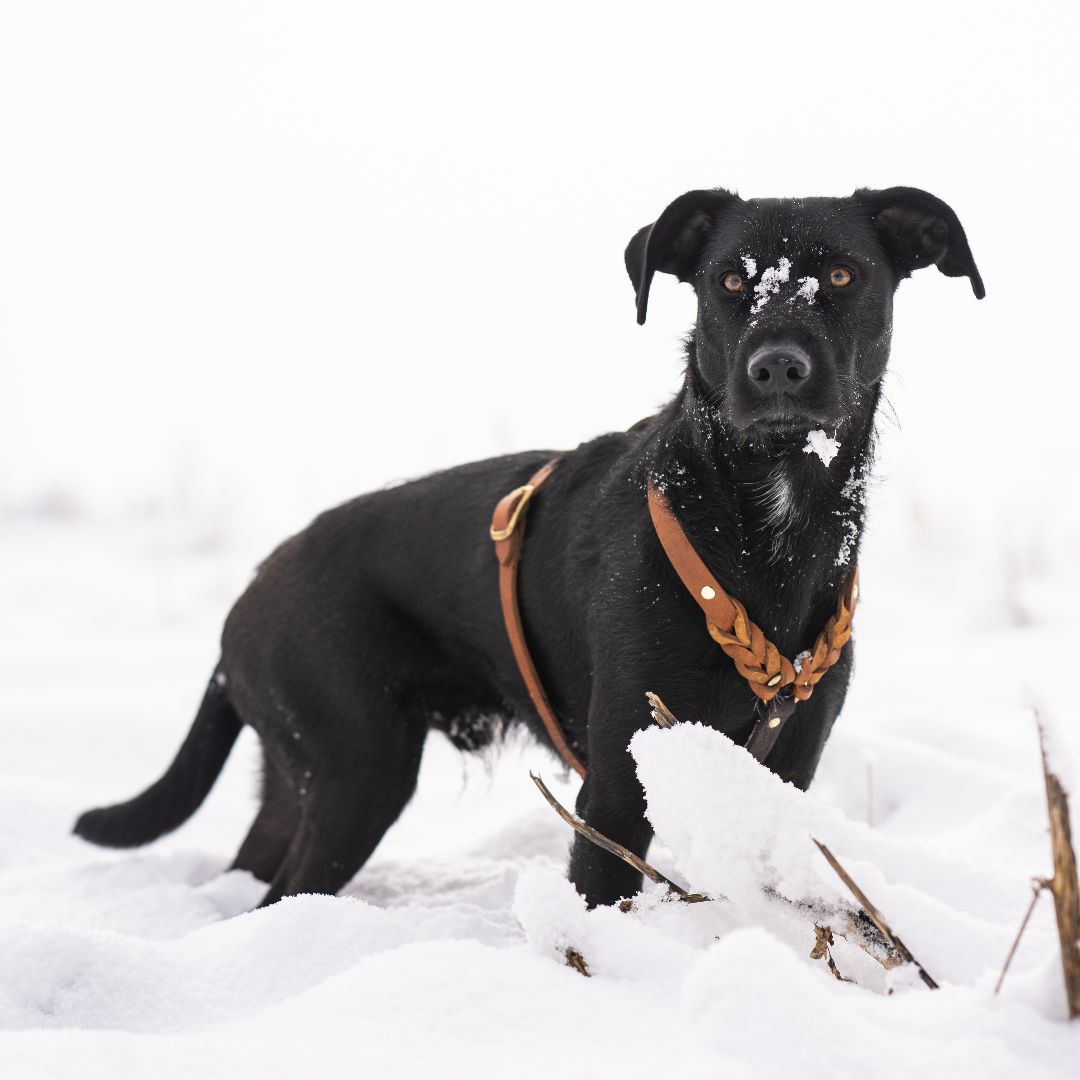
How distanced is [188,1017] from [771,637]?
57.8 inches

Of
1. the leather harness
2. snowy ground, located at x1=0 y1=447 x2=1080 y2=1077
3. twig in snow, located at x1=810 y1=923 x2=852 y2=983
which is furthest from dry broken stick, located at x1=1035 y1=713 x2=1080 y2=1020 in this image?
the leather harness

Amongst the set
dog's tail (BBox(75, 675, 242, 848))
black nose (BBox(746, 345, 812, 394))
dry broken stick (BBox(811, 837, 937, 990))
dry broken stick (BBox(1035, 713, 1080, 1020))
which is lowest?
dog's tail (BBox(75, 675, 242, 848))

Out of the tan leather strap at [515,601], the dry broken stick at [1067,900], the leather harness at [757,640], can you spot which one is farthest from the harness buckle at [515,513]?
the dry broken stick at [1067,900]

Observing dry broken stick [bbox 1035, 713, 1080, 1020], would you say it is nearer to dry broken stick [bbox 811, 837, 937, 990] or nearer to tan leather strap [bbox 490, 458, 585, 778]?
dry broken stick [bbox 811, 837, 937, 990]

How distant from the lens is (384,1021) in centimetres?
129

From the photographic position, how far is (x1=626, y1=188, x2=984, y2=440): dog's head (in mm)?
2383

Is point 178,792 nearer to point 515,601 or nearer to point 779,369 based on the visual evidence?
point 515,601

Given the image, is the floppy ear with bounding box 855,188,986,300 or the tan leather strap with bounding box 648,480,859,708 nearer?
the tan leather strap with bounding box 648,480,859,708

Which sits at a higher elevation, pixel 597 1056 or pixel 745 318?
pixel 745 318

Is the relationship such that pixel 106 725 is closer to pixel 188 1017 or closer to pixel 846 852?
pixel 188 1017

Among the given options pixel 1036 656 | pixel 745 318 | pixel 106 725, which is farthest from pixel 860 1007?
pixel 1036 656

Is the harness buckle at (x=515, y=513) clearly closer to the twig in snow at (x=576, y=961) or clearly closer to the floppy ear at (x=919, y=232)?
the floppy ear at (x=919, y=232)

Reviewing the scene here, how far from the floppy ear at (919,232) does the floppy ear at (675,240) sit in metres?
0.38

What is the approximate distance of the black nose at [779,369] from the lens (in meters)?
2.32
